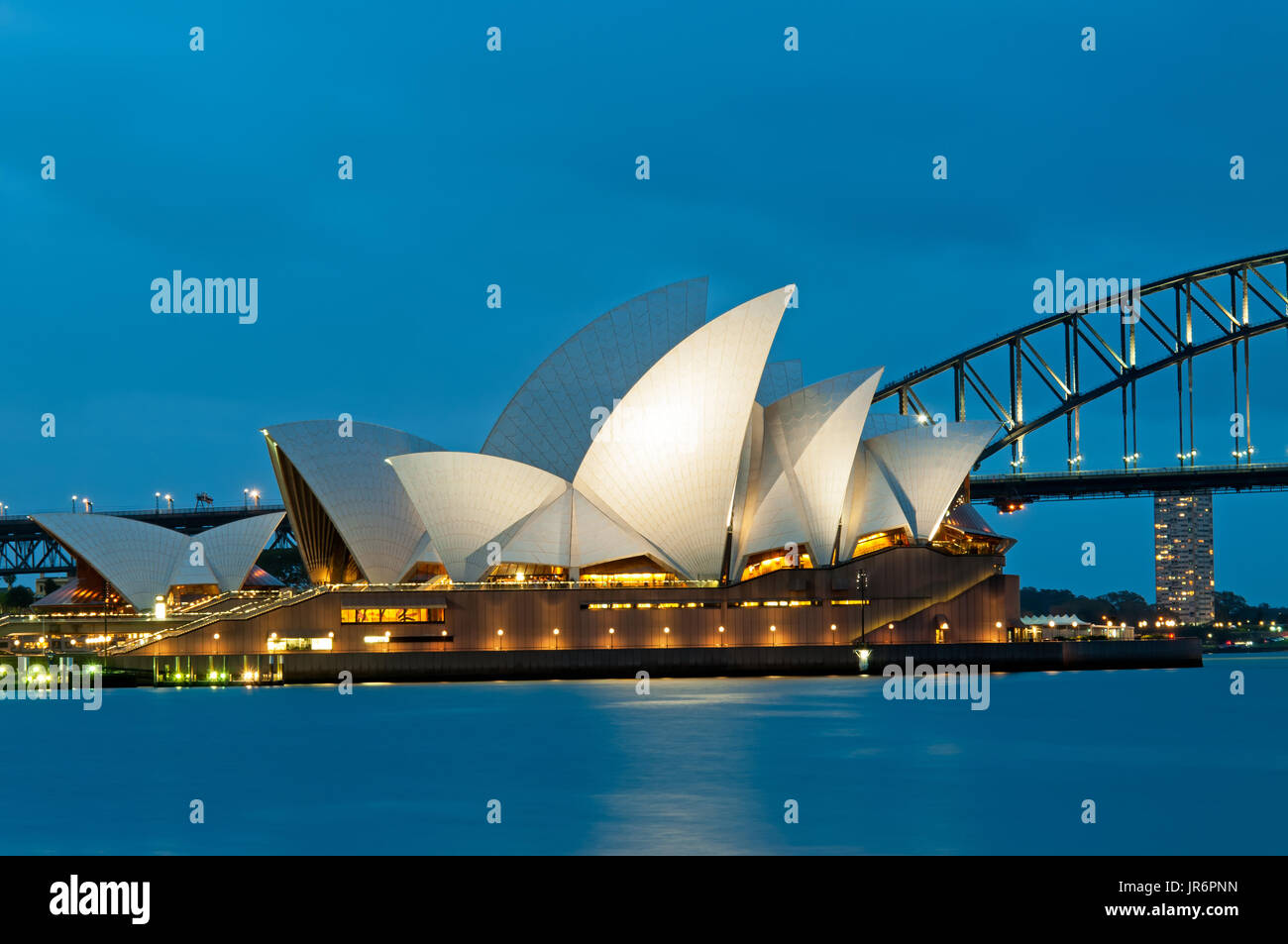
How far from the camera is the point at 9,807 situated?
89.2 feet

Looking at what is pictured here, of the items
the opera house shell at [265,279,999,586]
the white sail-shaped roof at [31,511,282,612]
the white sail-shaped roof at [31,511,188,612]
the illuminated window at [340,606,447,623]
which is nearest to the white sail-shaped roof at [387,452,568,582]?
the opera house shell at [265,279,999,586]

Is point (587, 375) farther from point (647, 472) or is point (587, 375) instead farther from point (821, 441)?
point (821, 441)

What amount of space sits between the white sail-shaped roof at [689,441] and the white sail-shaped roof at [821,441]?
3.17 meters

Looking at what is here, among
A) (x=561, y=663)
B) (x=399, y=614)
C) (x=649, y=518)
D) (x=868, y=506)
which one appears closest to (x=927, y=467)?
(x=868, y=506)

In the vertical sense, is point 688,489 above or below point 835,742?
above

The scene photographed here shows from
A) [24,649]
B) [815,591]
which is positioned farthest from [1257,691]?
[24,649]

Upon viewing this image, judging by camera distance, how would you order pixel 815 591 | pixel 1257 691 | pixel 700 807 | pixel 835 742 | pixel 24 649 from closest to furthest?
pixel 700 807, pixel 835 742, pixel 1257 691, pixel 815 591, pixel 24 649

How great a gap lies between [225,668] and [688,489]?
22.2 m

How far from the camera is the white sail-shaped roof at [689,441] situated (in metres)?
61.7

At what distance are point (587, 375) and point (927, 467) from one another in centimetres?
1714

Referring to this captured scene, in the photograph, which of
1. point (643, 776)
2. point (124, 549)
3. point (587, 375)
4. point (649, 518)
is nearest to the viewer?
point (643, 776)

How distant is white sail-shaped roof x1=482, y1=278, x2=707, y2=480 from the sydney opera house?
4.2 inches

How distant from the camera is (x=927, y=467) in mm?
70188
